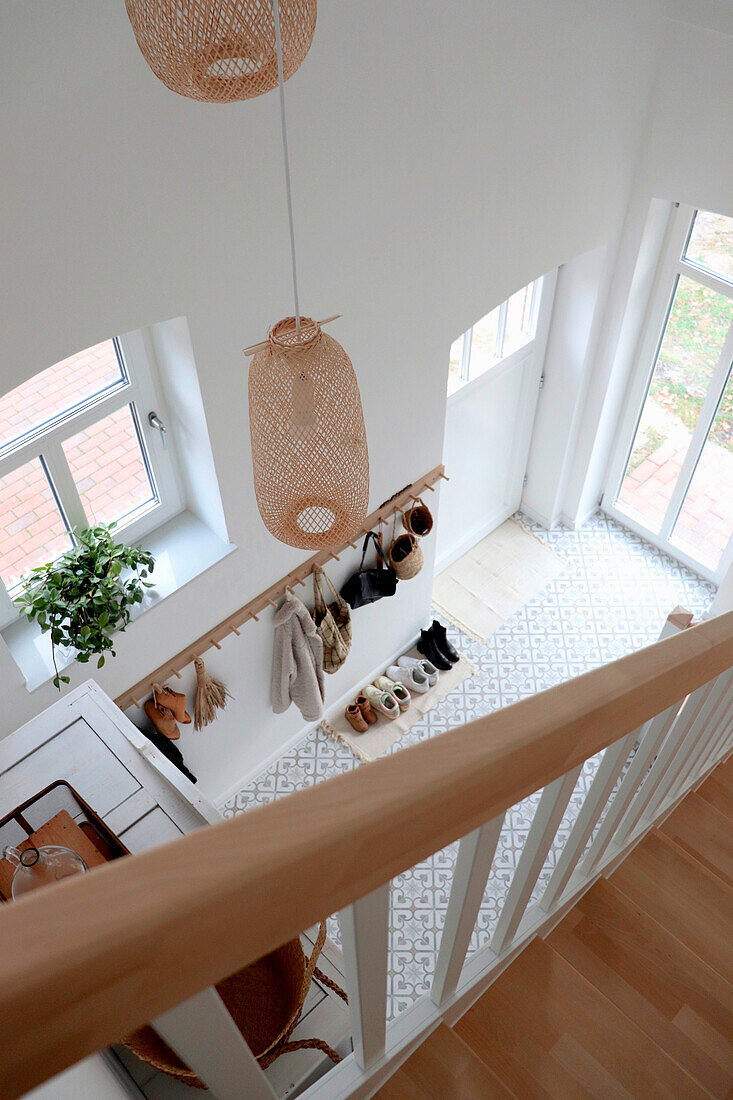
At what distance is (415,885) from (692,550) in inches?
117

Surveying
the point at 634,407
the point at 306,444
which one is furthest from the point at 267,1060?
the point at 634,407

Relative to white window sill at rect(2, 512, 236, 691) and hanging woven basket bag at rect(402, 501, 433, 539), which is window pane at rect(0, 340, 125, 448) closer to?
white window sill at rect(2, 512, 236, 691)

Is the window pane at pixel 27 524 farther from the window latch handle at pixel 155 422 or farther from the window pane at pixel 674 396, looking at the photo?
the window pane at pixel 674 396

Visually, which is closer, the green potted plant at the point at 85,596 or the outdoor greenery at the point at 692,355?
the green potted plant at the point at 85,596

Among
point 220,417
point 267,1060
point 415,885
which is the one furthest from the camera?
point 415,885

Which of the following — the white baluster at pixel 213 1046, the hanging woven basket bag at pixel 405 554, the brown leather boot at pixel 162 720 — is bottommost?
the white baluster at pixel 213 1046

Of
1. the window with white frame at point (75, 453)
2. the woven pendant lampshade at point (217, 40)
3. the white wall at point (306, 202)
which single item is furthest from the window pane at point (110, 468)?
the woven pendant lampshade at point (217, 40)

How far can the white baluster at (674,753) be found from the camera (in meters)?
1.45

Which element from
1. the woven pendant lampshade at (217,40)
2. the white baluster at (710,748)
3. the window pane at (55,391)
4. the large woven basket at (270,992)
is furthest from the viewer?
the window pane at (55,391)

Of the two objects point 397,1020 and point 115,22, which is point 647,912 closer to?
point 397,1020

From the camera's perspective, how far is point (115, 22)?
2031 millimetres

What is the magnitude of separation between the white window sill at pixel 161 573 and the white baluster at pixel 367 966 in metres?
2.34

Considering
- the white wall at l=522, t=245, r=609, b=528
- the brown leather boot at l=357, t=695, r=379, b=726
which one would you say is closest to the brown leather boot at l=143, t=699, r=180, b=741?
the brown leather boot at l=357, t=695, r=379, b=726

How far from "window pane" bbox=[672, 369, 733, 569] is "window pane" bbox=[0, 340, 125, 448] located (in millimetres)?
3699
